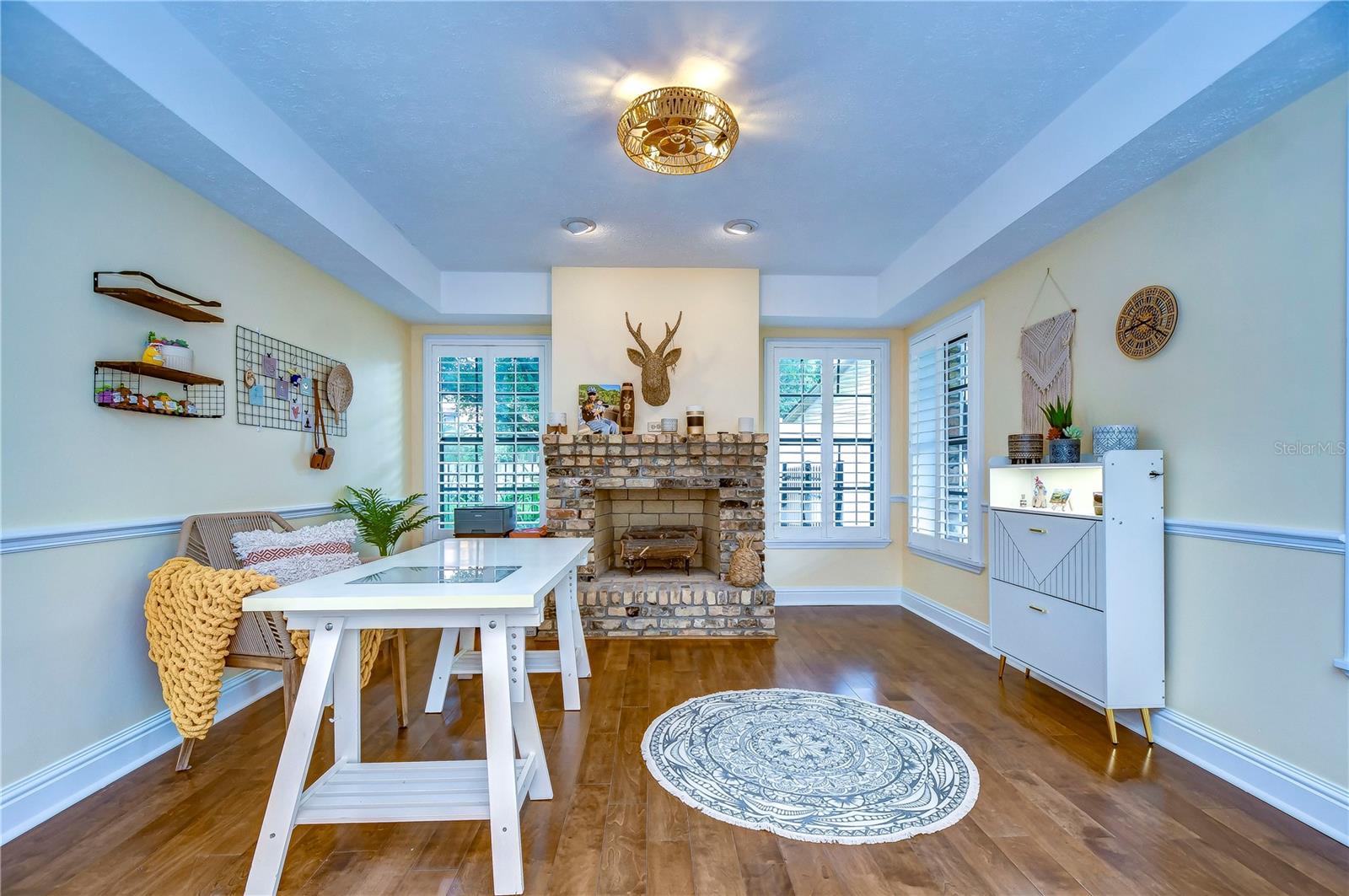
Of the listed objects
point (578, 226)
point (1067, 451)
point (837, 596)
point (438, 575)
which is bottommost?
point (837, 596)

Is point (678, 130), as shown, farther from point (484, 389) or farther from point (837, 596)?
point (837, 596)

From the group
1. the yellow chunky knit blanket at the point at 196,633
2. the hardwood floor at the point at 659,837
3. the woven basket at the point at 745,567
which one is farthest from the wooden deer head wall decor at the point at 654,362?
the yellow chunky knit blanket at the point at 196,633

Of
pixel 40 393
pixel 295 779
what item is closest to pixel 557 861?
pixel 295 779

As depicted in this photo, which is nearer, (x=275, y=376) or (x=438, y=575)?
(x=438, y=575)

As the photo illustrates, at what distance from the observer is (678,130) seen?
224cm

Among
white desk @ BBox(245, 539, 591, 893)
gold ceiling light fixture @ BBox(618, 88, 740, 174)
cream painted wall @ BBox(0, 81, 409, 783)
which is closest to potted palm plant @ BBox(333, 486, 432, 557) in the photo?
cream painted wall @ BBox(0, 81, 409, 783)

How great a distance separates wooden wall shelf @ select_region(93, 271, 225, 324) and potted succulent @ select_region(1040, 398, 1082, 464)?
143 inches

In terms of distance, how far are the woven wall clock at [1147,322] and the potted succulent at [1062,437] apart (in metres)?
0.34

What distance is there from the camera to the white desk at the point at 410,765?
1.55m

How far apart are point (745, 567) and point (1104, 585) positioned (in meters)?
2.11

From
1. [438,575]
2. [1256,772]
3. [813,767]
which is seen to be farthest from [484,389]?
[1256,772]

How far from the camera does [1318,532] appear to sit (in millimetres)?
1906

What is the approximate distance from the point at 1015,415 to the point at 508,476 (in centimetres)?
369

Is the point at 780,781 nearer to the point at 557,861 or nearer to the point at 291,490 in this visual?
the point at 557,861
